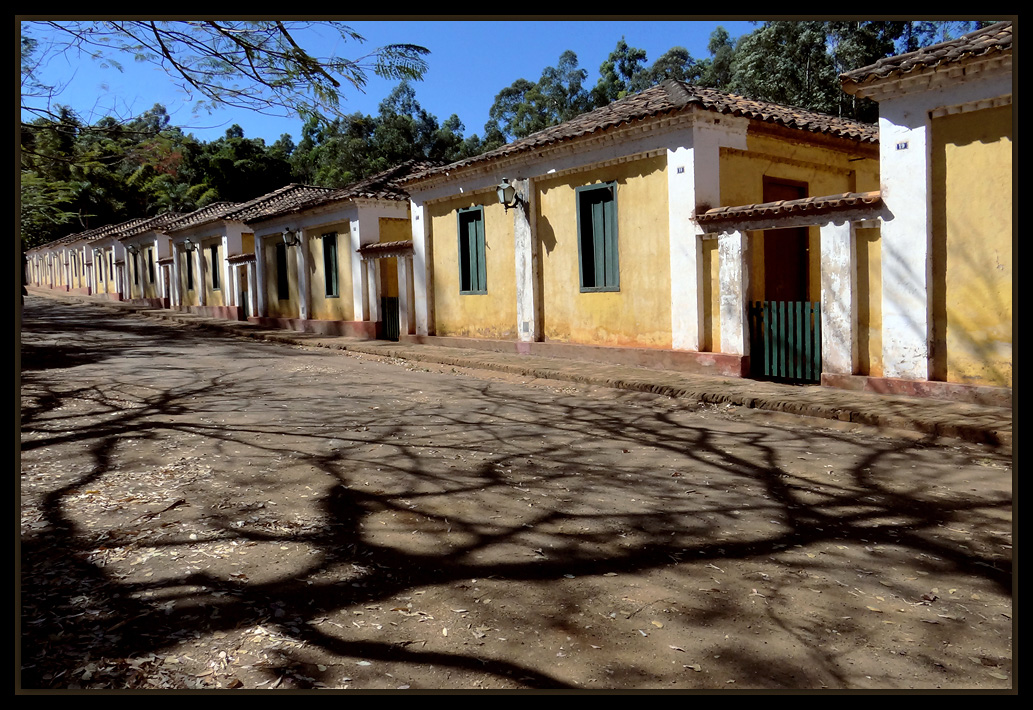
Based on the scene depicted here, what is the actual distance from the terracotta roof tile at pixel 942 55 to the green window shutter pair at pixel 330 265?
46.2 ft

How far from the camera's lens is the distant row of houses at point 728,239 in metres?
7.79

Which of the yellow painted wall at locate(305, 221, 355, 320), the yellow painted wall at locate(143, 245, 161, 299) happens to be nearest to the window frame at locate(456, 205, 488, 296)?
the yellow painted wall at locate(305, 221, 355, 320)

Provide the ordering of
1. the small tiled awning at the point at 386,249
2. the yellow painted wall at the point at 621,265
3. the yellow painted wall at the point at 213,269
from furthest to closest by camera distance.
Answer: the yellow painted wall at the point at 213,269 < the small tiled awning at the point at 386,249 < the yellow painted wall at the point at 621,265

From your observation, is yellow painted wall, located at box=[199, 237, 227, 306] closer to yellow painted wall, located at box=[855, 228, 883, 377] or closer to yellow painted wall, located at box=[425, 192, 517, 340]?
yellow painted wall, located at box=[425, 192, 517, 340]

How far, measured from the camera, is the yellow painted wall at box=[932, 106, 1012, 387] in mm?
7508

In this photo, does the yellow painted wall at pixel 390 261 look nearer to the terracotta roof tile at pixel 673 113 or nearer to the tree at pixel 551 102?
the terracotta roof tile at pixel 673 113

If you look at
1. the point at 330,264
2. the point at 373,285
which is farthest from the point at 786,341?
the point at 330,264

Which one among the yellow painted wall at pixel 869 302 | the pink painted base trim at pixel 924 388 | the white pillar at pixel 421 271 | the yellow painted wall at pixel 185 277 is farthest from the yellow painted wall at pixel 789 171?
the yellow painted wall at pixel 185 277

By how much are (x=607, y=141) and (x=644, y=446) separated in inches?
264

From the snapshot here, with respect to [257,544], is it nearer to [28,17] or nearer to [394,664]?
[394,664]

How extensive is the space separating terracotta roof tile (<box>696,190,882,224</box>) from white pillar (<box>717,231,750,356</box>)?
0.29m

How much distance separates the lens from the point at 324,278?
2017 centimetres

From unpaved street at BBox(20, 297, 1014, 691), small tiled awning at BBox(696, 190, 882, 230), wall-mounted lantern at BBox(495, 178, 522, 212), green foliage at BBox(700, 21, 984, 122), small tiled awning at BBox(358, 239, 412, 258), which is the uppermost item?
green foliage at BBox(700, 21, 984, 122)

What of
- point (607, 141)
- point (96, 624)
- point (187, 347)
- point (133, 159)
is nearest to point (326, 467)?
point (96, 624)
